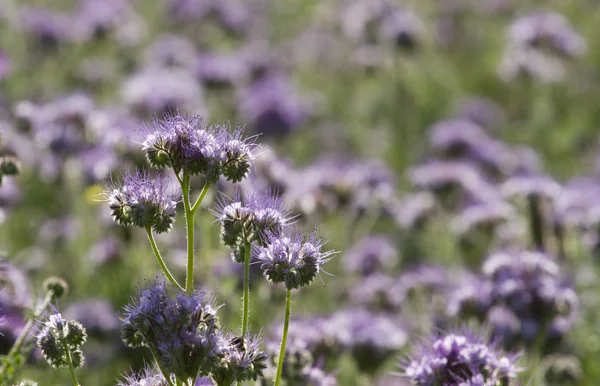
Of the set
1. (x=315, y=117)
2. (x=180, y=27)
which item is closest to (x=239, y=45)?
(x=180, y=27)

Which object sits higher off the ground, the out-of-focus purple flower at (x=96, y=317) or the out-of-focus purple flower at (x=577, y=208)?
the out-of-focus purple flower at (x=577, y=208)

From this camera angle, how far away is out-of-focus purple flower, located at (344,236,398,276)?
8156mm

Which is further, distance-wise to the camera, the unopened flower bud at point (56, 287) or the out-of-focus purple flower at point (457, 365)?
the unopened flower bud at point (56, 287)

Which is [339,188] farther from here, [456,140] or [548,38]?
[548,38]

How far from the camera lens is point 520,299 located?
536 centimetres

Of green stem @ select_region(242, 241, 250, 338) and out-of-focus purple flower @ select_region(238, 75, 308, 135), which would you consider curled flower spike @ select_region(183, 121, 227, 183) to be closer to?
green stem @ select_region(242, 241, 250, 338)

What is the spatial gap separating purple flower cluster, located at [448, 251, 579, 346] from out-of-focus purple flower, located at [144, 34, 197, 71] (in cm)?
611

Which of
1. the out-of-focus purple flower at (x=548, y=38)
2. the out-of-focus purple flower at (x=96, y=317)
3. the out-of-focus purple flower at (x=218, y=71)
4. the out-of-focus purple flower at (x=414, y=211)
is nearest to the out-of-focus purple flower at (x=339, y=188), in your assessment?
the out-of-focus purple flower at (x=414, y=211)

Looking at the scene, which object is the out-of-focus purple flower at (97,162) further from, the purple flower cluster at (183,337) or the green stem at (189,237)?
the purple flower cluster at (183,337)

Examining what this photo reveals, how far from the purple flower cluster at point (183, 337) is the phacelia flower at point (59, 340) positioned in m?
0.24

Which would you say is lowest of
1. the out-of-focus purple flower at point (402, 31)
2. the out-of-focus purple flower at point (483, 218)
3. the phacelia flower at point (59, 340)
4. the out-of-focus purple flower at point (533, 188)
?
the phacelia flower at point (59, 340)

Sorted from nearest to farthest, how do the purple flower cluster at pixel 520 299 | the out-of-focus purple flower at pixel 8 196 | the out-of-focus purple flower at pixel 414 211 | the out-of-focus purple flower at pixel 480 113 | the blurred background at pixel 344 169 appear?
the purple flower cluster at pixel 520 299, the blurred background at pixel 344 169, the out-of-focus purple flower at pixel 8 196, the out-of-focus purple flower at pixel 414 211, the out-of-focus purple flower at pixel 480 113

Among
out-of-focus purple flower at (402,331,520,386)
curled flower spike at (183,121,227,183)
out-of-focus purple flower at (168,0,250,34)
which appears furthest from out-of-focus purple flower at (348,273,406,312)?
out-of-focus purple flower at (168,0,250,34)

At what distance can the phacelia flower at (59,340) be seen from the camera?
10.2 ft
